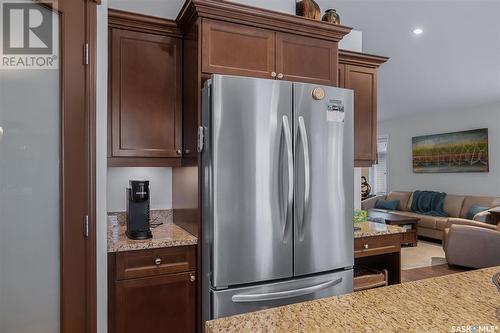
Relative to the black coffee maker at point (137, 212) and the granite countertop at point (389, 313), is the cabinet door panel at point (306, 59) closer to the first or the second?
the black coffee maker at point (137, 212)

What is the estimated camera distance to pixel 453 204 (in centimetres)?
643

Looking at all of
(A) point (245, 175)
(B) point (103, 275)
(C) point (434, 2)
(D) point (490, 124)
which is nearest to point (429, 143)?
(D) point (490, 124)

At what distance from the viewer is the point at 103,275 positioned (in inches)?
68.7

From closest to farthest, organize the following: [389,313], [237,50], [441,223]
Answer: [389,313] < [237,50] < [441,223]

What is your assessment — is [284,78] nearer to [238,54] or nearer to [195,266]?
[238,54]

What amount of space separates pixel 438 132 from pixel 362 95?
5.28 metres

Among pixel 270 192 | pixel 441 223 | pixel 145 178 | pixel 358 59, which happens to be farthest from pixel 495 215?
pixel 145 178

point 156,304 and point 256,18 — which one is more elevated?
point 256,18

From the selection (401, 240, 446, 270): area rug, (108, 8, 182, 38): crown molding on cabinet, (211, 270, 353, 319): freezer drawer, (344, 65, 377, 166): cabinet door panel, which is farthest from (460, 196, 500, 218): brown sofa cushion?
(108, 8, 182, 38): crown molding on cabinet

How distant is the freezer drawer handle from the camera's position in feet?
6.00

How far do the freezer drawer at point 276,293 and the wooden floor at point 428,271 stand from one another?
2.65 metres

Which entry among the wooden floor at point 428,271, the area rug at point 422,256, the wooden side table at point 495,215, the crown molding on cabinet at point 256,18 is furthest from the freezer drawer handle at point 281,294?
the wooden side table at point 495,215

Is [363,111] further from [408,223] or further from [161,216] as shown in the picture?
[408,223]

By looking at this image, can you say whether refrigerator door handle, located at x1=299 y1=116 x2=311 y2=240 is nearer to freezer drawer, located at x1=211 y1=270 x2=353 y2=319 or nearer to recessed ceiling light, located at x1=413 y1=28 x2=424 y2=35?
freezer drawer, located at x1=211 y1=270 x2=353 y2=319
